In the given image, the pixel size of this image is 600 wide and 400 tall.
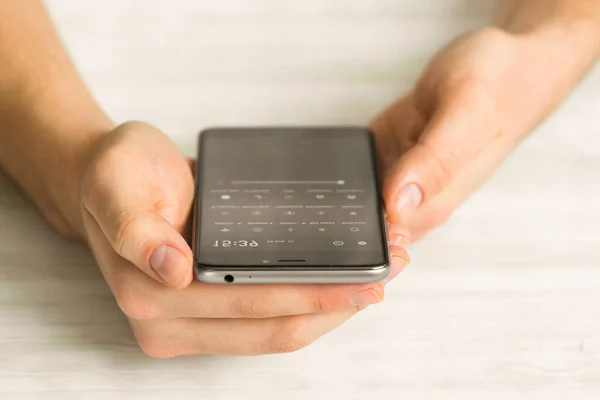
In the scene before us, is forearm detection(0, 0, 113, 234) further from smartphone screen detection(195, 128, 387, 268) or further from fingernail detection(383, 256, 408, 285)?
fingernail detection(383, 256, 408, 285)

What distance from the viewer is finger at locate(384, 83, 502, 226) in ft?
1.97

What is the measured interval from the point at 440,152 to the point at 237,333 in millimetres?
218

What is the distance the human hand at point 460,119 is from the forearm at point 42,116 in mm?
271

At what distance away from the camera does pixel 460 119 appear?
0.65 metres

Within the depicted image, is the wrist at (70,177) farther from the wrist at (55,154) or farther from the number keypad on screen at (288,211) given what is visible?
the number keypad on screen at (288,211)

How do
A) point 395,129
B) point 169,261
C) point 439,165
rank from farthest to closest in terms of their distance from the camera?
point 395,129 < point 439,165 < point 169,261

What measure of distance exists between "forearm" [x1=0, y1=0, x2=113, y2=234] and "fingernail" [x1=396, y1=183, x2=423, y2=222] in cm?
27

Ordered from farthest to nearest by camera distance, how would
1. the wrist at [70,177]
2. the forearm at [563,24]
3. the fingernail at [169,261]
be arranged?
the forearm at [563,24], the wrist at [70,177], the fingernail at [169,261]

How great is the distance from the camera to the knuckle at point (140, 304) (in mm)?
546

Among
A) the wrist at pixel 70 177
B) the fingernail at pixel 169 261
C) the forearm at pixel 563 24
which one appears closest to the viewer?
the fingernail at pixel 169 261

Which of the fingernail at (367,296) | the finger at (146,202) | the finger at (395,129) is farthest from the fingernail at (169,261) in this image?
the finger at (395,129)

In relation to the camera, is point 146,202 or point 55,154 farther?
point 55,154

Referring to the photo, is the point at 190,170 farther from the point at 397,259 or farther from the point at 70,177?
the point at 397,259

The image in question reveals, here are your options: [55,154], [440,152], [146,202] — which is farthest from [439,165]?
[55,154]
